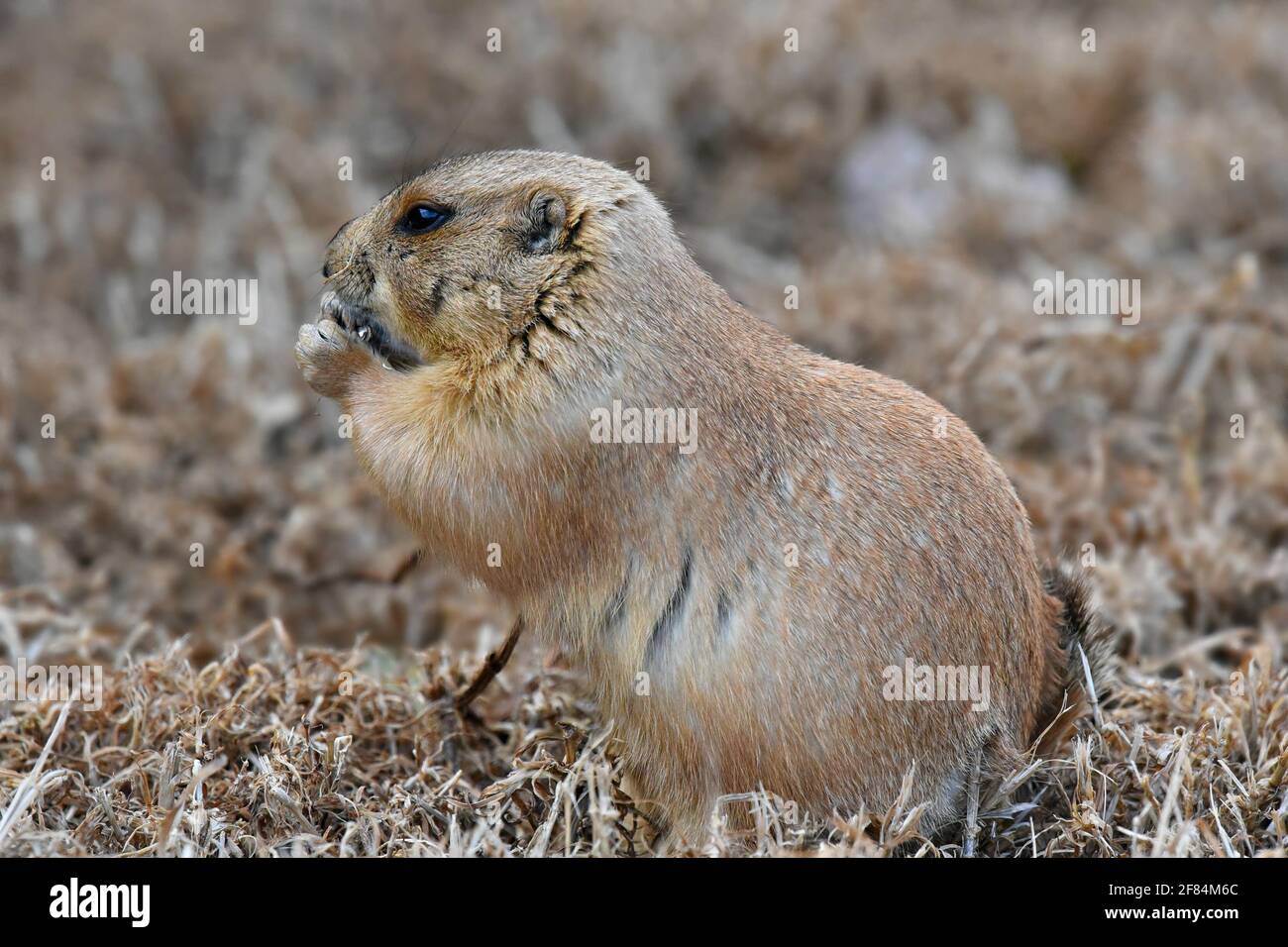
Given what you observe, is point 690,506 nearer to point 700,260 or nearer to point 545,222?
point 545,222

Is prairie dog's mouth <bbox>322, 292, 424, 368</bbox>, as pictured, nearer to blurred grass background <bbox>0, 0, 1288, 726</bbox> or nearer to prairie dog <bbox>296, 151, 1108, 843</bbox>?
prairie dog <bbox>296, 151, 1108, 843</bbox>

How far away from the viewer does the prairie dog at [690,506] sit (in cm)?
329

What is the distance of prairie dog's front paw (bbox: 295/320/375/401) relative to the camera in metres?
3.80

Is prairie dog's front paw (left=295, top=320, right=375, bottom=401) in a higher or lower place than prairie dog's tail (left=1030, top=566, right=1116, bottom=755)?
higher

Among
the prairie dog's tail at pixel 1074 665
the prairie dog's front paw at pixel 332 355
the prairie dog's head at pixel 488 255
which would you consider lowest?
the prairie dog's tail at pixel 1074 665

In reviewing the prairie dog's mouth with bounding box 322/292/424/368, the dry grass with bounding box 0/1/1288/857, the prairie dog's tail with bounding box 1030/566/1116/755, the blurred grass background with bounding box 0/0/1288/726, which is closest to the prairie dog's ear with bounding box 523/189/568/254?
the prairie dog's mouth with bounding box 322/292/424/368

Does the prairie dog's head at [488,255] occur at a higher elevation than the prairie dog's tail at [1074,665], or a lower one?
higher

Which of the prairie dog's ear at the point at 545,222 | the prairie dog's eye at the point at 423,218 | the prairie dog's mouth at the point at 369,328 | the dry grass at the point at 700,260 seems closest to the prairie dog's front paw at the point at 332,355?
the prairie dog's mouth at the point at 369,328

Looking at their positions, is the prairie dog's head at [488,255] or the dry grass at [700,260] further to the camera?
the dry grass at [700,260]

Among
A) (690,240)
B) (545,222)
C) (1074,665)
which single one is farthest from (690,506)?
(690,240)

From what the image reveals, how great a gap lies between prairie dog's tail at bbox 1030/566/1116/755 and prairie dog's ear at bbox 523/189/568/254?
65.1 inches

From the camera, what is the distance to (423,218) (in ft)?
12.4

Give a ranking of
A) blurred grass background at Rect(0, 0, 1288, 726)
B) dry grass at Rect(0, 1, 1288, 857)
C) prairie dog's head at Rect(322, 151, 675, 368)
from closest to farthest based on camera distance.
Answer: prairie dog's head at Rect(322, 151, 675, 368) < dry grass at Rect(0, 1, 1288, 857) < blurred grass background at Rect(0, 0, 1288, 726)

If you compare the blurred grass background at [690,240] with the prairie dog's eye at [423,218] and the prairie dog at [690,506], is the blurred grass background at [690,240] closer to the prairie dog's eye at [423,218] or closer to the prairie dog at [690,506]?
the prairie dog at [690,506]
